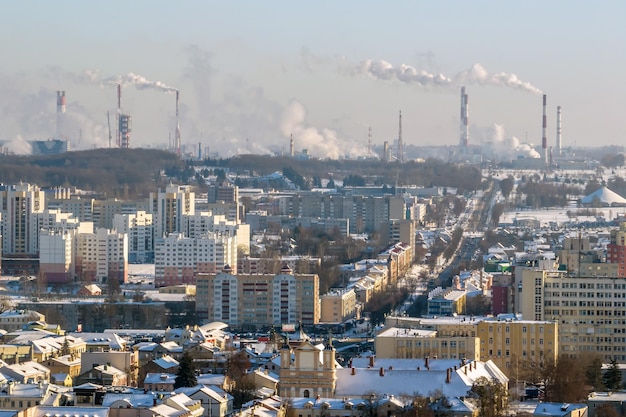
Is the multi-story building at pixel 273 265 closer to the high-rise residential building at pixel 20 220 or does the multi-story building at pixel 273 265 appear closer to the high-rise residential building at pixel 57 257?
the high-rise residential building at pixel 57 257

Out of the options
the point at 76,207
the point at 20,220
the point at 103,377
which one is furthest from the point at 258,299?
the point at 76,207

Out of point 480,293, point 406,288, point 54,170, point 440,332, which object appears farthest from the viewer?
point 54,170

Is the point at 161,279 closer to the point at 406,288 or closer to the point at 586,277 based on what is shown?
the point at 406,288

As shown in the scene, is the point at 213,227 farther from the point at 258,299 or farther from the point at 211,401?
the point at 211,401

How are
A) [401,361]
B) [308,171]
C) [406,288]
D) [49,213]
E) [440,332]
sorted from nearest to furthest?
1. [401,361]
2. [440,332]
3. [406,288]
4. [49,213]
5. [308,171]

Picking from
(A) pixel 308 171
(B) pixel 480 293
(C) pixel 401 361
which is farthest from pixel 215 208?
(C) pixel 401 361

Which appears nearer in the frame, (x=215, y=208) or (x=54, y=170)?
(x=215, y=208)
